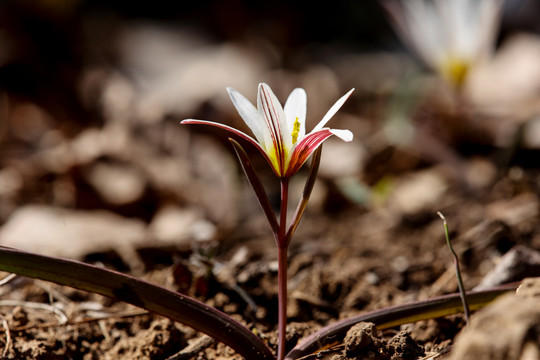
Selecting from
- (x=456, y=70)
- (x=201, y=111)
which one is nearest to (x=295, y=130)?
(x=456, y=70)

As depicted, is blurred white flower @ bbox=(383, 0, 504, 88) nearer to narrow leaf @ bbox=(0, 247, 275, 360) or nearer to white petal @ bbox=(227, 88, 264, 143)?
white petal @ bbox=(227, 88, 264, 143)

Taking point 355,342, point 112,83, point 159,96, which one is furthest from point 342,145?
point 355,342

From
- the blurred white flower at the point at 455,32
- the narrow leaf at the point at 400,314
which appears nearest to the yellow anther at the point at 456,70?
the blurred white flower at the point at 455,32

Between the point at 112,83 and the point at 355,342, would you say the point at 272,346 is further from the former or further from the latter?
the point at 112,83

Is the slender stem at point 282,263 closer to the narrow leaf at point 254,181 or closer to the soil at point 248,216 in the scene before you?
the narrow leaf at point 254,181

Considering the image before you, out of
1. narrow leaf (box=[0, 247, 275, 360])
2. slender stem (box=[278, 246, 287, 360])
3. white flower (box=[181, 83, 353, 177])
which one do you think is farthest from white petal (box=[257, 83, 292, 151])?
narrow leaf (box=[0, 247, 275, 360])

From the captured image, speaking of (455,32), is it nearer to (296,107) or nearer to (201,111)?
(201,111)
